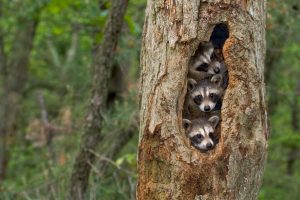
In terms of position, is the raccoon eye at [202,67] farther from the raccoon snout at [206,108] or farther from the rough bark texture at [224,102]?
the rough bark texture at [224,102]

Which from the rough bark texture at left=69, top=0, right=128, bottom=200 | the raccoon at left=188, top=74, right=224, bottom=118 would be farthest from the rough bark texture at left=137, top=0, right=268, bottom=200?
the rough bark texture at left=69, top=0, right=128, bottom=200

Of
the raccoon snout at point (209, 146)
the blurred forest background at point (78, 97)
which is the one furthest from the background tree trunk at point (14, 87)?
the raccoon snout at point (209, 146)

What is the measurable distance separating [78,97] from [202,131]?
6.50m

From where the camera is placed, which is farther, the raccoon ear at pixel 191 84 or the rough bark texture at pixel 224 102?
the raccoon ear at pixel 191 84

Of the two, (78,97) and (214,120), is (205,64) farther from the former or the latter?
(78,97)

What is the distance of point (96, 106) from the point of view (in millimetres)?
8008

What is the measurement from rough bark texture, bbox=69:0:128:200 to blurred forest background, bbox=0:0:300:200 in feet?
0.55

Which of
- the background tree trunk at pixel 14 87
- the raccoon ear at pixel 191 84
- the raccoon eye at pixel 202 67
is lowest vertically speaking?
the background tree trunk at pixel 14 87

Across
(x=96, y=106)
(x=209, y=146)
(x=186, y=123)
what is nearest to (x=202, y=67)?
(x=186, y=123)

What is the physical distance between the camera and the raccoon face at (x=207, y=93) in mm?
5668

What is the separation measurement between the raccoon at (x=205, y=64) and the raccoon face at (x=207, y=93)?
83 millimetres

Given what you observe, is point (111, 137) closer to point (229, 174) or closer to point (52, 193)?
point (52, 193)

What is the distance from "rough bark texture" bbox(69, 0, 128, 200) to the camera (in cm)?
779

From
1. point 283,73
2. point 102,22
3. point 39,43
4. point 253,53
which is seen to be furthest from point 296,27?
point 39,43
